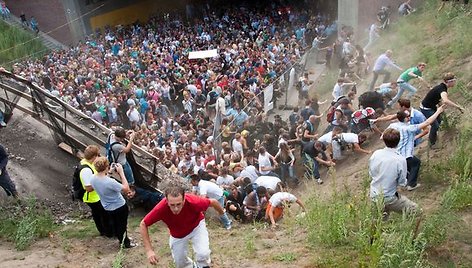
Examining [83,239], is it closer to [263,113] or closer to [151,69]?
[263,113]

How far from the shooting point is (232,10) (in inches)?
1207

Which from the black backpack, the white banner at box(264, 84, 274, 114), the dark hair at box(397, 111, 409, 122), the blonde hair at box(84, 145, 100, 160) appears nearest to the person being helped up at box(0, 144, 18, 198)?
the black backpack

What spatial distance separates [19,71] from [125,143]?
47.2ft

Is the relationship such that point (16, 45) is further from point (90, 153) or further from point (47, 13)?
point (90, 153)

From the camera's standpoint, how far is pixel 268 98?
16.2 m

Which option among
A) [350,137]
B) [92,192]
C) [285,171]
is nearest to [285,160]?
[285,171]

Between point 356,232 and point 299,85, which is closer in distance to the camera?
point 356,232

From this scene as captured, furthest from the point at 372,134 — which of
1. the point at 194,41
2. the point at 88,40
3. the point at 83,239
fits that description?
the point at 88,40

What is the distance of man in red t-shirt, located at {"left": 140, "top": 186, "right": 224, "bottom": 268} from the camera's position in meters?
Answer: 4.98

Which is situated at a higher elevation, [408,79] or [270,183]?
[408,79]

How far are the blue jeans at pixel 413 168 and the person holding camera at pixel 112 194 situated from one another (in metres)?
4.34

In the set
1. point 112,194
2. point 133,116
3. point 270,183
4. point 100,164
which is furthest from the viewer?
point 133,116

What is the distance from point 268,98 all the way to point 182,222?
11242mm

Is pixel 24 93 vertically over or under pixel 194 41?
over
